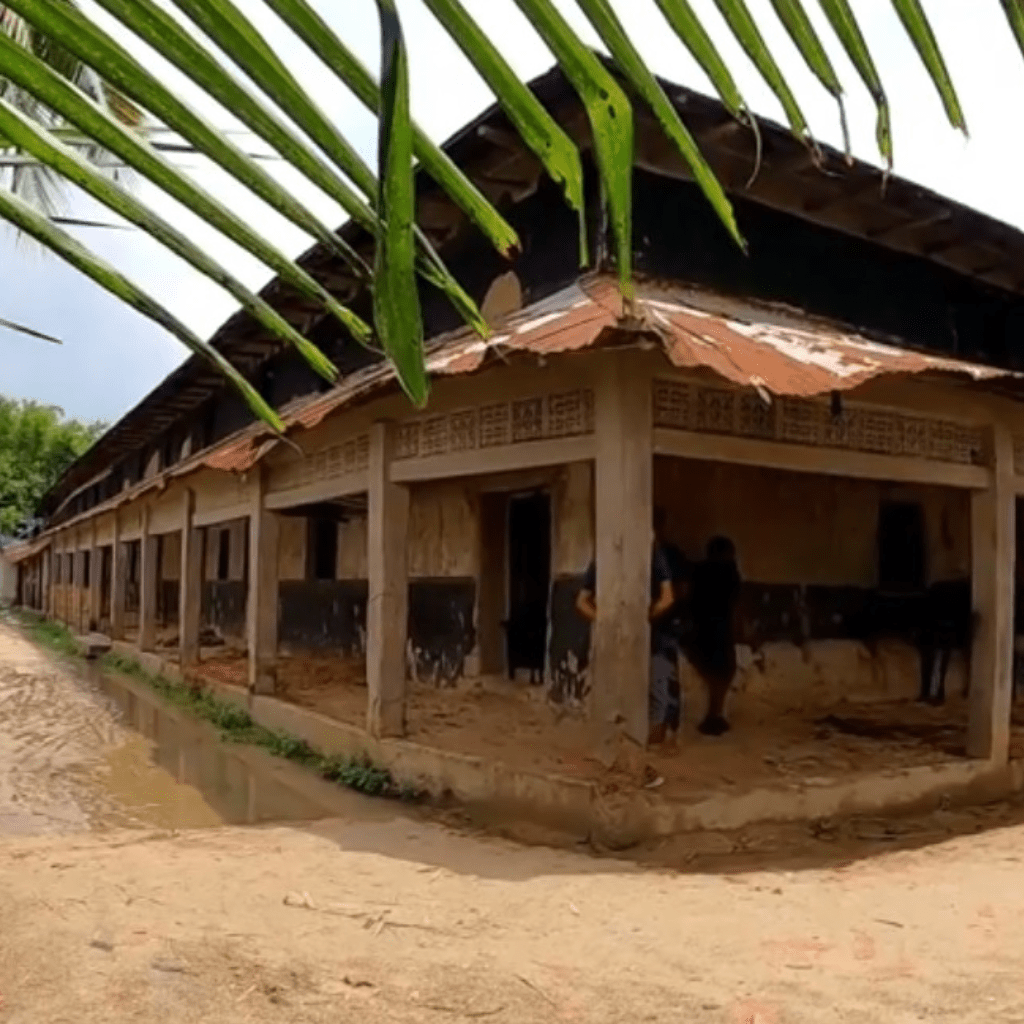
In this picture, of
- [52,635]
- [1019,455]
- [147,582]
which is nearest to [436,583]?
[1019,455]

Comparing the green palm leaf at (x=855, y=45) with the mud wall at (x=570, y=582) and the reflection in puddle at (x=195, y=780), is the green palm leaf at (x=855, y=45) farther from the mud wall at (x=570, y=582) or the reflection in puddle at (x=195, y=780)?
the mud wall at (x=570, y=582)

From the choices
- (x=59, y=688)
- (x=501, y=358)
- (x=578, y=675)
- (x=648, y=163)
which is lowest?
(x=59, y=688)

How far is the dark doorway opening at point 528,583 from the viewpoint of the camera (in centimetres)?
1069

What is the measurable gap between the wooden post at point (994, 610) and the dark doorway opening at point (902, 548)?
2.79 meters

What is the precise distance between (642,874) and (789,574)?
4872 mm

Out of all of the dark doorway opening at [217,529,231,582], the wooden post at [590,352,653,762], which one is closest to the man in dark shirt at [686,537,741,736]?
the wooden post at [590,352,653,762]

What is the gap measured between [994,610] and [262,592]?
6.64 metres

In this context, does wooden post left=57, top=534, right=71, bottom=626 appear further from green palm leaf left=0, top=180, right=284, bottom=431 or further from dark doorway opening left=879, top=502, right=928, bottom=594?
green palm leaf left=0, top=180, right=284, bottom=431

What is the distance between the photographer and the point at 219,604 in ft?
64.5

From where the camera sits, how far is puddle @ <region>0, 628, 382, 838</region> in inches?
311

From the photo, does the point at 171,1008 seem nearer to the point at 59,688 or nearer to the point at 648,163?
the point at 648,163

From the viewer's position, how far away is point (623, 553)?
255 inches

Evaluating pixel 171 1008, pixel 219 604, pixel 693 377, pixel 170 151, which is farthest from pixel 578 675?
pixel 219 604

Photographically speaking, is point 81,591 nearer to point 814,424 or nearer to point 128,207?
point 814,424
